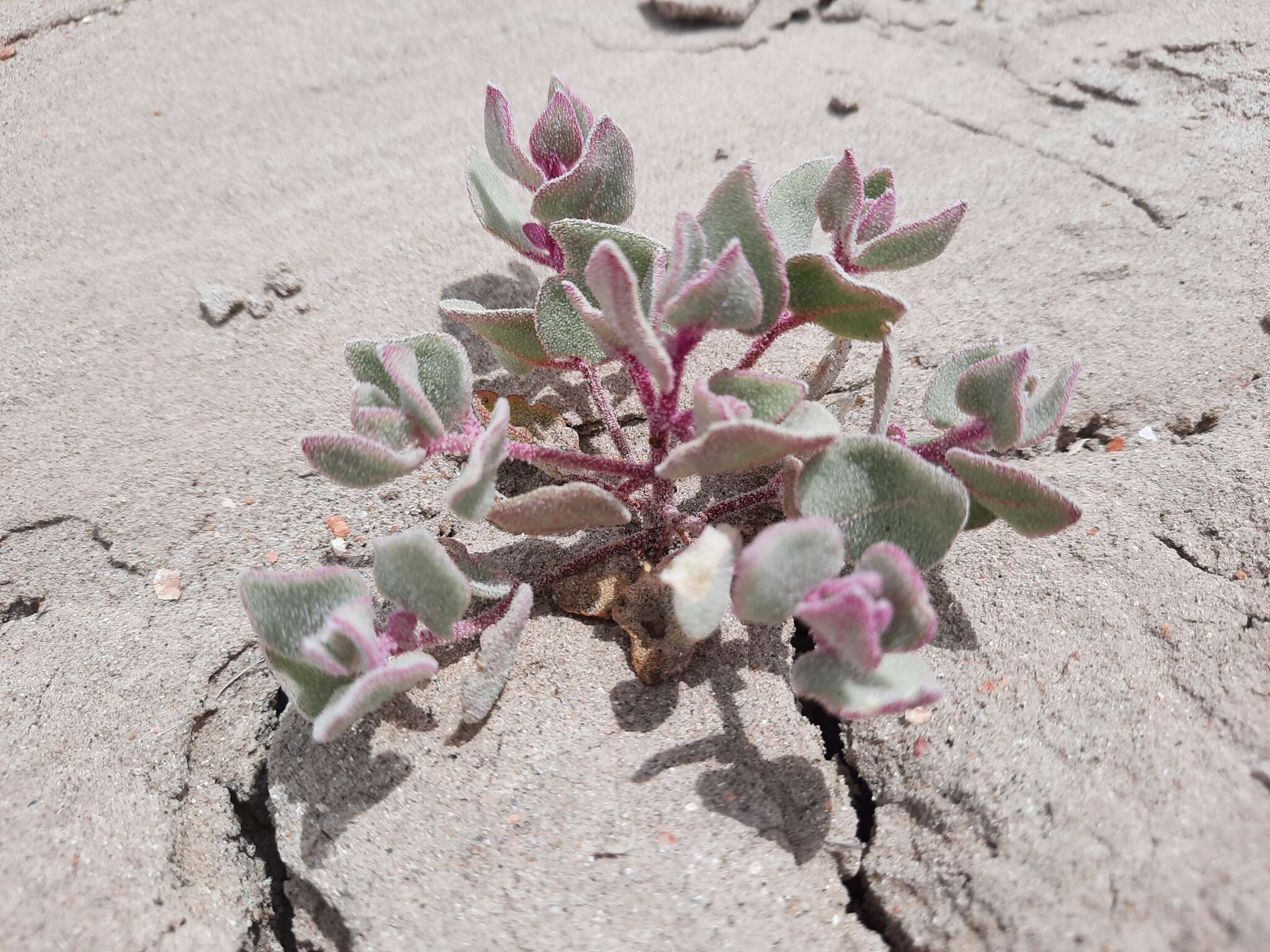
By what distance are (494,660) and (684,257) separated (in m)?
0.59

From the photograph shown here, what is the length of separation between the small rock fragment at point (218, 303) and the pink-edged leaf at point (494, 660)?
103 centimetres

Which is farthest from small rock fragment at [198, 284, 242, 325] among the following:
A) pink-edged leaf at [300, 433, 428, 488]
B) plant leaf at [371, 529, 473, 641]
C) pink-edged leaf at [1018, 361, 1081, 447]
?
pink-edged leaf at [1018, 361, 1081, 447]

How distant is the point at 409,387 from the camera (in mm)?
1162

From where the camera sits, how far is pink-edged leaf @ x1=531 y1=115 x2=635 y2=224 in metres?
1.44

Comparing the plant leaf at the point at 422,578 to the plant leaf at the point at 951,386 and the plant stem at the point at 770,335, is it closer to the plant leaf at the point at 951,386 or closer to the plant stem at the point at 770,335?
the plant stem at the point at 770,335

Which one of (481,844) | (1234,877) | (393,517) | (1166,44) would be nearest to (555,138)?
(393,517)

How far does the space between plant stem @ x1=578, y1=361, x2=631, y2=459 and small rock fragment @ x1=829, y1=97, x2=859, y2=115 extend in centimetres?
117

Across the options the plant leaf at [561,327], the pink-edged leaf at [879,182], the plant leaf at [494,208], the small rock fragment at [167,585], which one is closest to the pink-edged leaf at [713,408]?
the plant leaf at [561,327]

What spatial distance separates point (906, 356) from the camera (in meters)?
1.76

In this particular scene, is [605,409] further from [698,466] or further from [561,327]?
[698,466]

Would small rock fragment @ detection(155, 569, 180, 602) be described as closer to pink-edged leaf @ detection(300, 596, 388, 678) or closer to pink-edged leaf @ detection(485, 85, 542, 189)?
pink-edged leaf @ detection(300, 596, 388, 678)

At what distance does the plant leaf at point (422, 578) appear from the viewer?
3.63 ft

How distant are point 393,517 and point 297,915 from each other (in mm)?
660

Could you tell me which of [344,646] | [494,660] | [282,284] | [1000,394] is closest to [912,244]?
[1000,394]
